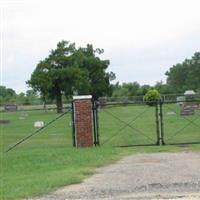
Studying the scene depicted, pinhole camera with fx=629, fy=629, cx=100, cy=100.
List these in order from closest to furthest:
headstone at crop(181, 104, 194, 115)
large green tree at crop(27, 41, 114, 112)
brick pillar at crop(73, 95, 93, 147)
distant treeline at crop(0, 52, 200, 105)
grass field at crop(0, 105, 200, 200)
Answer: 1. grass field at crop(0, 105, 200, 200)
2. brick pillar at crop(73, 95, 93, 147)
3. headstone at crop(181, 104, 194, 115)
4. large green tree at crop(27, 41, 114, 112)
5. distant treeline at crop(0, 52, 200, 105)

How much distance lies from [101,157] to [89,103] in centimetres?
420

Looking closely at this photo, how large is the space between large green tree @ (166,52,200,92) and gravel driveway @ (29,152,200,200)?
9969 centimetres

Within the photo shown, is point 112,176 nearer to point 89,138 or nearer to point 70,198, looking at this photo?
point 70,198

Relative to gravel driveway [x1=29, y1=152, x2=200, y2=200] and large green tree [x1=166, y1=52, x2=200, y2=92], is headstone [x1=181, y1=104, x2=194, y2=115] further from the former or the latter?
large green tree [x1=166, y1=52, x2=200, y2=92]

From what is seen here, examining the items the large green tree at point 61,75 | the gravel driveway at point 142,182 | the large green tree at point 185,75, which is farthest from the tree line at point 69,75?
the gravel driveway at point 142,182

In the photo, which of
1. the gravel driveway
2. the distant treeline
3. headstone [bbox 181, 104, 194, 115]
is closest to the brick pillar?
the gravel driveway

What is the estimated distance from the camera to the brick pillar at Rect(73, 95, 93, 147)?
21.8 m

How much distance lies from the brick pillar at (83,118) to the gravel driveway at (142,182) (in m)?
4.92

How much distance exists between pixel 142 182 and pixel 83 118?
9203mm

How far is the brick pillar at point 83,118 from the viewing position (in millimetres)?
21797

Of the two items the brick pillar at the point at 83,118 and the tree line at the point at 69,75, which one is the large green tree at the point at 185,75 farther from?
the brick pillar at the point at 83,118

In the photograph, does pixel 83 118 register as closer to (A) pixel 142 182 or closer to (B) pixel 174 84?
(A) pixel 142 182

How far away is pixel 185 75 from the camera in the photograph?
410 feet

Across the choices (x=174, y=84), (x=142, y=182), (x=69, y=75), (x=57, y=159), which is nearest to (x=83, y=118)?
(x=57, y=159)
